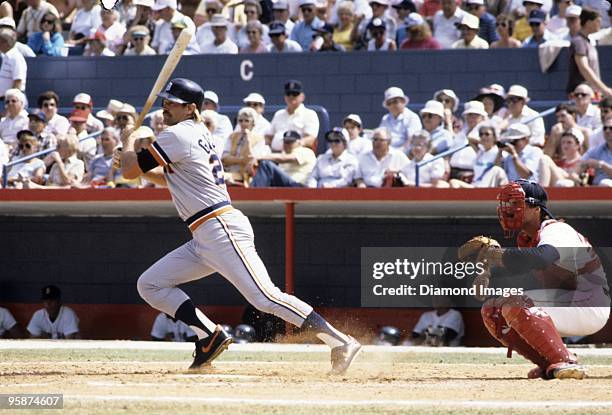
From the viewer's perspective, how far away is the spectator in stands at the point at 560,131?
39.4 ft

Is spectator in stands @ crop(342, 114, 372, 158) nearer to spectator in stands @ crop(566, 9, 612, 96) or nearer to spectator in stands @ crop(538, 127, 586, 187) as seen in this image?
spectator in stands @ crop(538, 127, 586, 187)

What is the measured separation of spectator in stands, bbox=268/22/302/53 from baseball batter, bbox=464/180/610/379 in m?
8.33

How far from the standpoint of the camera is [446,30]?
47.7 feet

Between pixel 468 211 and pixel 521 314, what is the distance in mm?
6265

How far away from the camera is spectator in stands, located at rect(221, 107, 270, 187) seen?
12.5m

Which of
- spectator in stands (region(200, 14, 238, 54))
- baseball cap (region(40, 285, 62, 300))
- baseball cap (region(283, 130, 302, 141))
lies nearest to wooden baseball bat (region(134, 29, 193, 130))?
baseball cap (region(283, 130, 302, 141))

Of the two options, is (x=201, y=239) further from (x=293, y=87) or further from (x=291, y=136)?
(x=293, y=87)

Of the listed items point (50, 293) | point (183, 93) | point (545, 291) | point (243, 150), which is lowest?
point (50, 293)

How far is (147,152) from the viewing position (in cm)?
683

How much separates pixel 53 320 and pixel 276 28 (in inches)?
180

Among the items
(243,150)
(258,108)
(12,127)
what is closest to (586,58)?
(258,108)

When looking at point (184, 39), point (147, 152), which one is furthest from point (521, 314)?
point (184, 39)

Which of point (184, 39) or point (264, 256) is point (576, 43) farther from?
point (184, 39)

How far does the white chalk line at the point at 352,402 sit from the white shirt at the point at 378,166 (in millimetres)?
6594
